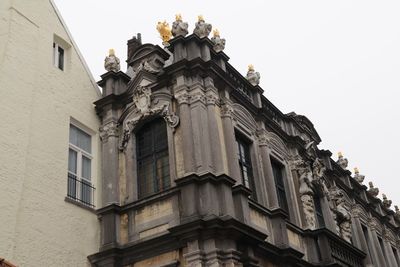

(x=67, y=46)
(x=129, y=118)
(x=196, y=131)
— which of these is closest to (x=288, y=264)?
(x=196, y=131)

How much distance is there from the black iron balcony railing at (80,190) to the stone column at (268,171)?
5151mm

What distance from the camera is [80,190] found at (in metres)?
15.0

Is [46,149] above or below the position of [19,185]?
above

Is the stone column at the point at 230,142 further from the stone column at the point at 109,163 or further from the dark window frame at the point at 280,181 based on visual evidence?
the stone column at the point at 109,163

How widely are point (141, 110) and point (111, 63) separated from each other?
242 cm

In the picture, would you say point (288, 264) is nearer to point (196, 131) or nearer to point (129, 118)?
point (196, 131)

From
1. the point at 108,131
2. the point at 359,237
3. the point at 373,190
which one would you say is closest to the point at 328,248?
the point at 359,237

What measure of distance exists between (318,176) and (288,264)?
5191 mm

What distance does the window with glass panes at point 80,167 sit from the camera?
586 inches

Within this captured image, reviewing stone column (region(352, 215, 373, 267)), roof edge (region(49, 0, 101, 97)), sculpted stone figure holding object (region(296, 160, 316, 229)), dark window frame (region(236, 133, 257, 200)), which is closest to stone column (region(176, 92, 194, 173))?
dark window frame (region(236, 133, 257, 200))

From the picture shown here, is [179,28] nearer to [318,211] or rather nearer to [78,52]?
[78,52]

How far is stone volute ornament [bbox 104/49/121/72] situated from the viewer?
675 inches

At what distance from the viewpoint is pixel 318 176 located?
768 inches

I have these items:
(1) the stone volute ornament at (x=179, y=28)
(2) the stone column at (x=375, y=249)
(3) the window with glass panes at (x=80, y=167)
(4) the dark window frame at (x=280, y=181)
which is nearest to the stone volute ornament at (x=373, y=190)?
(2) the stone column at (x=375, y=249)
